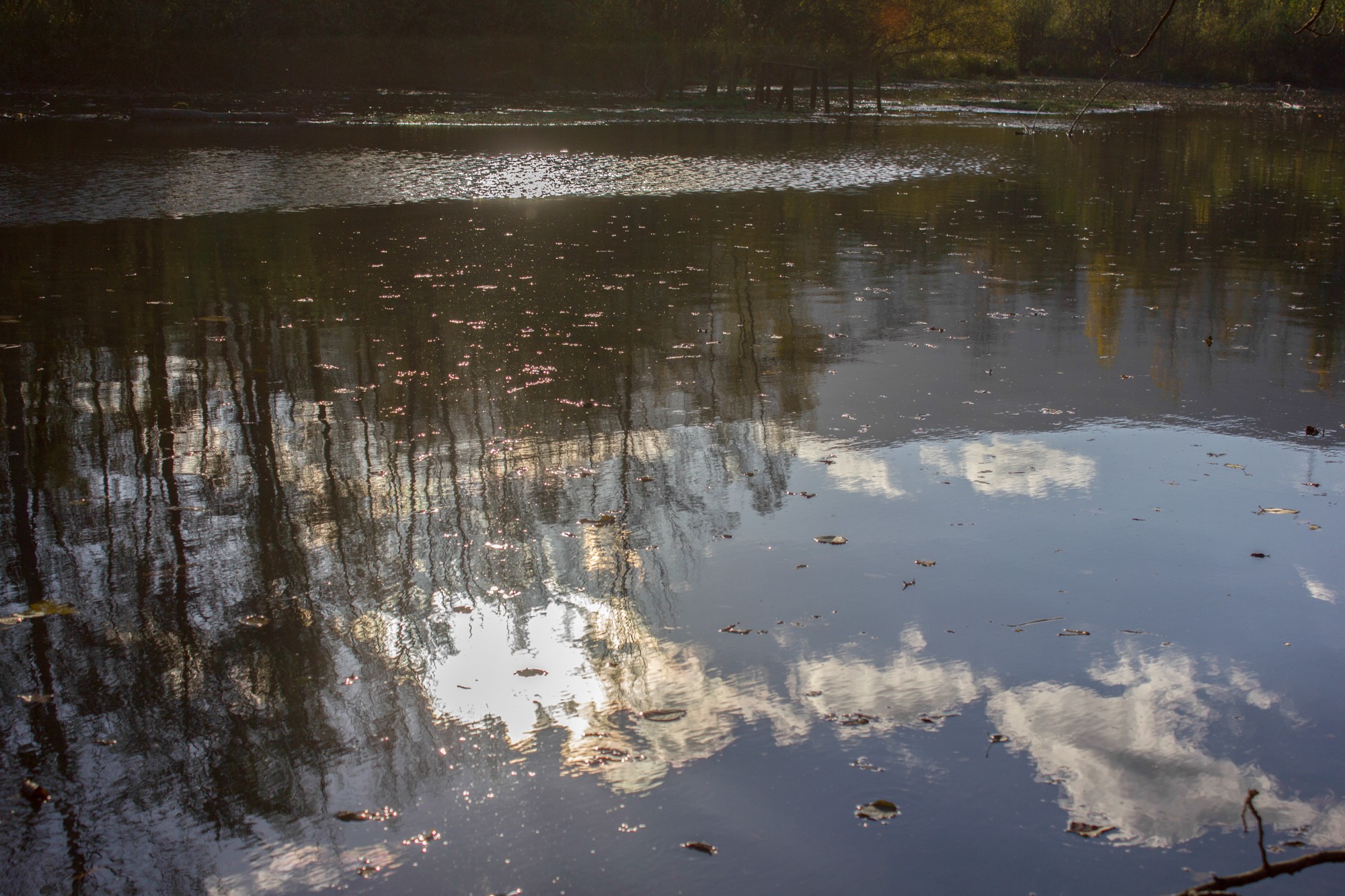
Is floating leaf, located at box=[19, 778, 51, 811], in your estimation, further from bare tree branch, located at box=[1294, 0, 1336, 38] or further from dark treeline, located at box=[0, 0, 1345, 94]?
dark treeline, located at box=[0, 0, 1345, 94]

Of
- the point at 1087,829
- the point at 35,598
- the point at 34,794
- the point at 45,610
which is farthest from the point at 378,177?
the point at 1087,829

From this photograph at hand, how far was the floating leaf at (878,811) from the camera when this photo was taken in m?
3.51

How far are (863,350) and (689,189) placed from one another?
1172 cm

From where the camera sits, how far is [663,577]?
516 centimetres

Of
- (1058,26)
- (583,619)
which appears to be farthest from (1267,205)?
(1058,26)

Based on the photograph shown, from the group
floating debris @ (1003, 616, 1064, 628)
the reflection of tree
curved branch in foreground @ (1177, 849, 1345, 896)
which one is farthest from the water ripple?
curved branch in foreground @ (1177, 849, 1345, 896)

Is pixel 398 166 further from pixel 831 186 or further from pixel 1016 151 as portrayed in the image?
pixel 1016 151

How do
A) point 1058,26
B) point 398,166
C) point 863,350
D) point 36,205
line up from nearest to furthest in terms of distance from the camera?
point 863,350, point 36,205, point 398,166, point 1058,26

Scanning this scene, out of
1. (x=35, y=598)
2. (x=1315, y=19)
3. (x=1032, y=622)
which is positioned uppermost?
(x=1315, y=19)

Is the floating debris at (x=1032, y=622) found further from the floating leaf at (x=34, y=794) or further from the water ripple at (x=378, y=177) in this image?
the water ripple at (x=378, y=177)

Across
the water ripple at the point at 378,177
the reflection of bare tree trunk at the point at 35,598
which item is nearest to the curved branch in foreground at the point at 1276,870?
the reflection of bare tree trunk at the point at 35,598

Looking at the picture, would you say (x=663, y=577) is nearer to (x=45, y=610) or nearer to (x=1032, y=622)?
(x=1032, y=622)

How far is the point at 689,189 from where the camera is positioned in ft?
66.3

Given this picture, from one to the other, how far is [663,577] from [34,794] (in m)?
2.62
